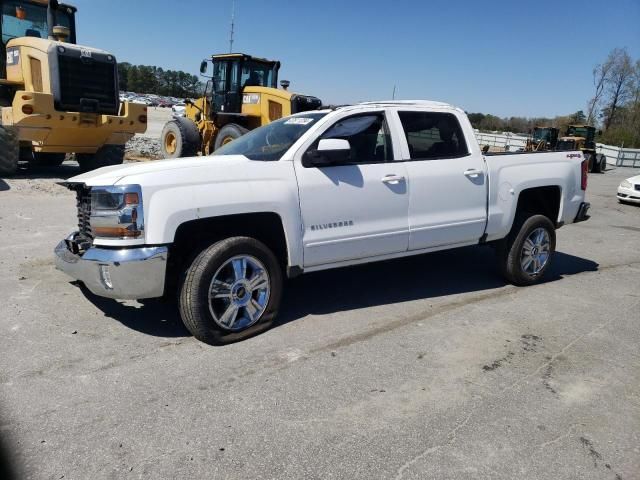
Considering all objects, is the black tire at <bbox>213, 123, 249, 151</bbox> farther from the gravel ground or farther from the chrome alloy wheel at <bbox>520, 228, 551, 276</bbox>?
the chrome alloy wheel at <bbox>520, 228, 551, 276</bbox>

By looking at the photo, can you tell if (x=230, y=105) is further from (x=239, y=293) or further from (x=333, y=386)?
(x=333, y=386)

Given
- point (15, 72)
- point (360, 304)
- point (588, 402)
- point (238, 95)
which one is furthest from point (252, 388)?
point (238, 95)

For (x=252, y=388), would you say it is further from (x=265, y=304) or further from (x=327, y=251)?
(x=327, y=251)

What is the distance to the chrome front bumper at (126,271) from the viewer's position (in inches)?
142

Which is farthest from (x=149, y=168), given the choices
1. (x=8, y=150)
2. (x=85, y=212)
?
(x=8, y=150)

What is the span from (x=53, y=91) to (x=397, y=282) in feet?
28.1

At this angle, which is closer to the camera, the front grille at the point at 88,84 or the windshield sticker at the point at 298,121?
the windshield sticker at the point at 298,121

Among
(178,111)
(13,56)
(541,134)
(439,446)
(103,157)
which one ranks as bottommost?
(439,446)

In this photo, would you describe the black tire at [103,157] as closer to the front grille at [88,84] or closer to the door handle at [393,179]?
the front grille at [88,84]

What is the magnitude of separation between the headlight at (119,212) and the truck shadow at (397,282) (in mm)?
1495

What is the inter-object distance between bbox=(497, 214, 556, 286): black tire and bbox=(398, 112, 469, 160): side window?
3.74ft

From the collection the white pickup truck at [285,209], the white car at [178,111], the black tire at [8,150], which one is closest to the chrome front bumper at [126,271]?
the white pickup truck at [285,209]

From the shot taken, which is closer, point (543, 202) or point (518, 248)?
point (518, 248)

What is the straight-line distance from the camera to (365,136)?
15.4 ft
